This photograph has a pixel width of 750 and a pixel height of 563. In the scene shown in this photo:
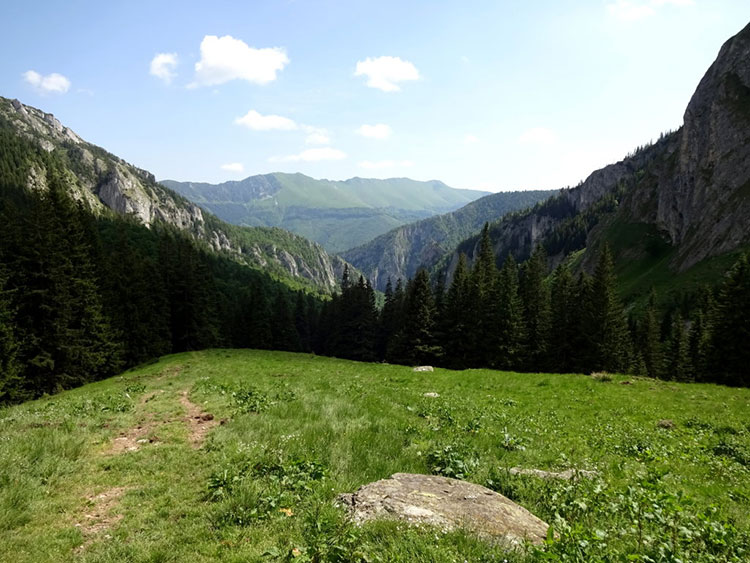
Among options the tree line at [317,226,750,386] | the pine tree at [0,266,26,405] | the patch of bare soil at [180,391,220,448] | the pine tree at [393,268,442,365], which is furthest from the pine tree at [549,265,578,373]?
the pine tree at [0,266,26,405]

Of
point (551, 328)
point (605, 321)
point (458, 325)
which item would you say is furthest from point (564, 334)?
point (458, 325)

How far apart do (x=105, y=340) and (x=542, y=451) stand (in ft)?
140

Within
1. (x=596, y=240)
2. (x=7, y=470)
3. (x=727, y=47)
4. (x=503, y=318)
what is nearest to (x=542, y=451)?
(x=7, y=470)

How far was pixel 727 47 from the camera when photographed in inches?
4843

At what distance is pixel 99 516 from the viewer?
7.47 metres

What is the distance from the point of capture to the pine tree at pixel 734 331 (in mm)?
42031

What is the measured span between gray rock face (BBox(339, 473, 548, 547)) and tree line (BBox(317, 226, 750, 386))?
149 ft

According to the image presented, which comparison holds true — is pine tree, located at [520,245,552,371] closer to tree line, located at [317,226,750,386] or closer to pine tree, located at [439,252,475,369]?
tree line, located at [317,226,750,386]

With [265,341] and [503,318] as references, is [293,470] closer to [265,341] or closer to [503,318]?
[503,318]

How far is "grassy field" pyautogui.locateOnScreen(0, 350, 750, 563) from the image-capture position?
18.9ft

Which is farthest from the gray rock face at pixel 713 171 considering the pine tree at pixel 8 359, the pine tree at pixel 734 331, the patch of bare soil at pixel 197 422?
the pine tree at pixel 8 359

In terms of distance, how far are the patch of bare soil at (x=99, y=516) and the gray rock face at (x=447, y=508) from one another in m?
4.52

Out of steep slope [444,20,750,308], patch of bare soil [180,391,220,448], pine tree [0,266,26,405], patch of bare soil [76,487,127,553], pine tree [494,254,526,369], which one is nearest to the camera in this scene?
patch of bare soil [76,487,127,553]

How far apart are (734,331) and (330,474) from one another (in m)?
55.1
